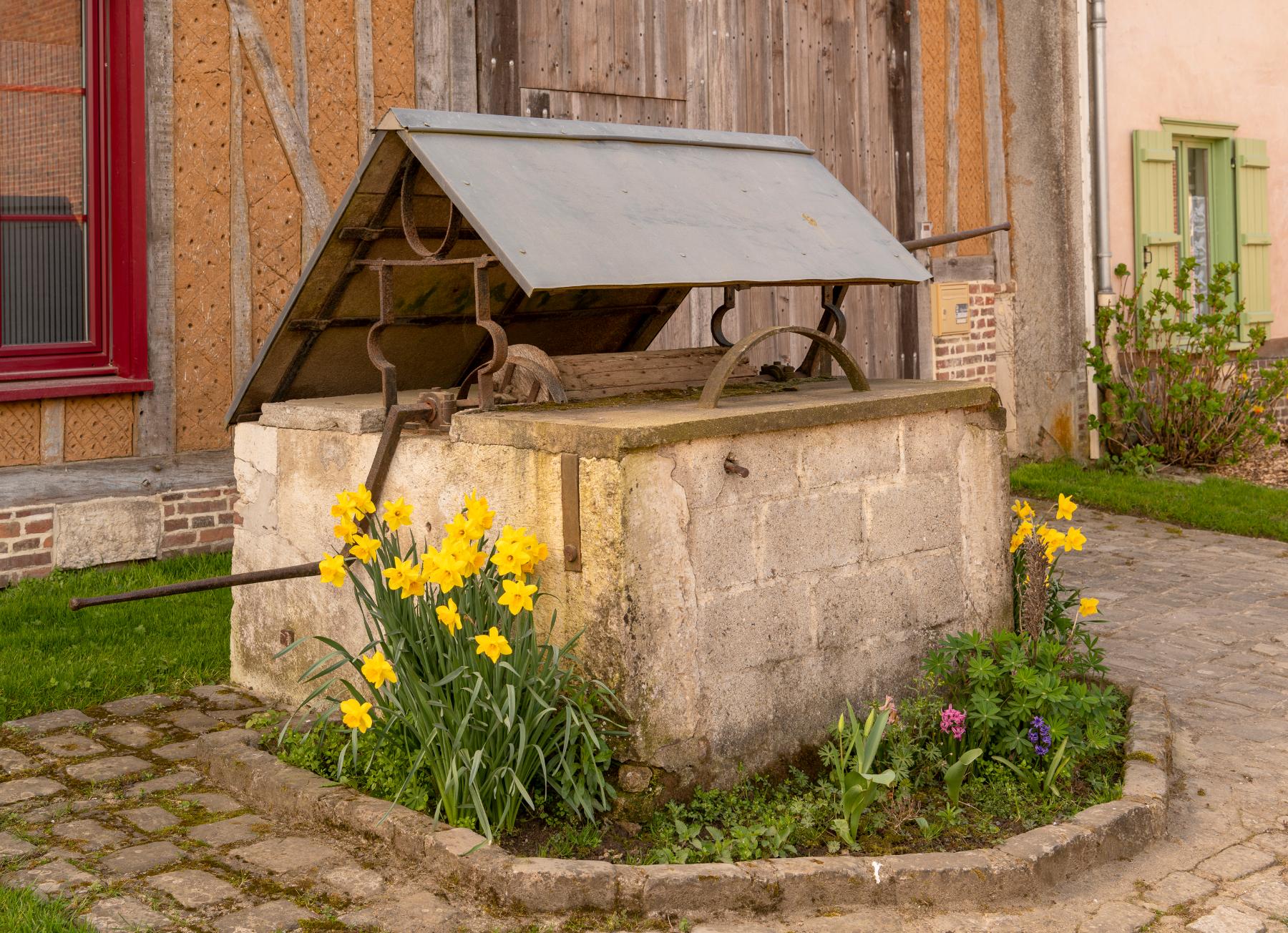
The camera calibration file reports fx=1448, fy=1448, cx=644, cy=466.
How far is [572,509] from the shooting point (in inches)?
153

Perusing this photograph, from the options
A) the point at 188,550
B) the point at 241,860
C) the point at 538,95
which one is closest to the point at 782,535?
the point at 241,860

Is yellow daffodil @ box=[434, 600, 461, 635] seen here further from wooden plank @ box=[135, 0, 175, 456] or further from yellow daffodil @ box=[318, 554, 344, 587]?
wooden plank @ box=[135, 0, 175, 456]

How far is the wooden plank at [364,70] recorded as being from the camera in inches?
291

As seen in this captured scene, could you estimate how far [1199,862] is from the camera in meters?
3.89

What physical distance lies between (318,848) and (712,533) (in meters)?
1.34

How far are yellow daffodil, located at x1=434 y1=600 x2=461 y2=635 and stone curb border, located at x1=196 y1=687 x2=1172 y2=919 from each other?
0.50m

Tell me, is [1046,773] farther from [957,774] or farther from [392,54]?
[392,54]

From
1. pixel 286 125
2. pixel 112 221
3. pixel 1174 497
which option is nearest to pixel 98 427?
pixel 112 221

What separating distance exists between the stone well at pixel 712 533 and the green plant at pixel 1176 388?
6.40 metres

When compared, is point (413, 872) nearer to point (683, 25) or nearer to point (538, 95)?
point (538, 95)

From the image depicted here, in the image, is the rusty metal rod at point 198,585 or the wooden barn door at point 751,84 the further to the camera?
the wooden barn door at point 751,84

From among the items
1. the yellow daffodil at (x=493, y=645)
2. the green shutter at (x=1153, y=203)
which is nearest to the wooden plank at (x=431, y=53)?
the yellow daffodil at (x=493, y=645)

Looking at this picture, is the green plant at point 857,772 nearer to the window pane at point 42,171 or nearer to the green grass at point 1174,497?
the window pane at point 42,171

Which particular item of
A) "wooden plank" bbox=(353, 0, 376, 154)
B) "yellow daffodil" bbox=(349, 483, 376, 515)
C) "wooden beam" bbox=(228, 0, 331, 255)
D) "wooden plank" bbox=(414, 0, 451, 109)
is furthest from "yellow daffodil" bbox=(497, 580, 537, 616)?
"wooden plank" bbox=(414, 0, 451, 109)
